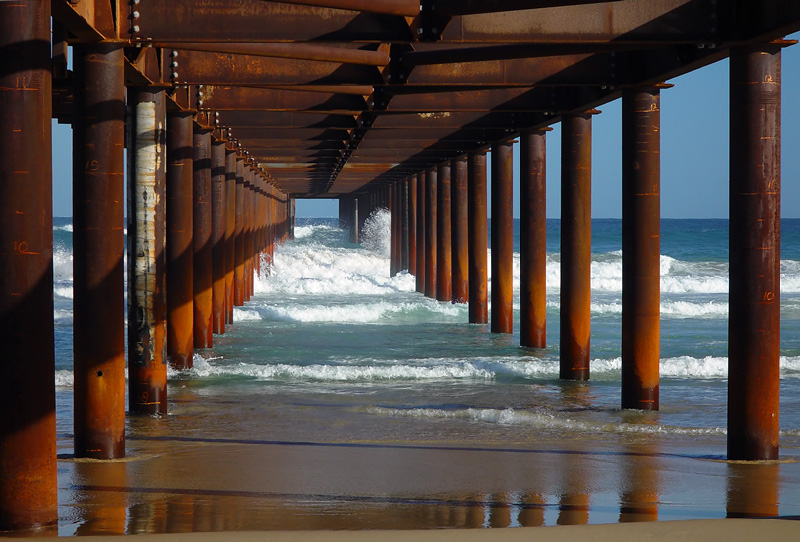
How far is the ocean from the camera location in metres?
5.63

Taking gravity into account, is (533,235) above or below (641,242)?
above

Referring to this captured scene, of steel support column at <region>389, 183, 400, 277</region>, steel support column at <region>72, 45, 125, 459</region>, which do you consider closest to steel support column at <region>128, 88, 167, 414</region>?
steel support column at <region>72, 45, 125, 459</region>

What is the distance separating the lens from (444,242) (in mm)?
23453

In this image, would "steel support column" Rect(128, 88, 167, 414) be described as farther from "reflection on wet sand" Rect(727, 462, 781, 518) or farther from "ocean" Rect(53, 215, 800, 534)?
"reflection on wet sand" Rect(727, 462, 781, 518)

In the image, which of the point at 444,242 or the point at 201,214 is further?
the point at 444,242

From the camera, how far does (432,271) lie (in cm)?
2598

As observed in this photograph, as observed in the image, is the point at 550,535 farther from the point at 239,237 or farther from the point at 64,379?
the point at 239,237

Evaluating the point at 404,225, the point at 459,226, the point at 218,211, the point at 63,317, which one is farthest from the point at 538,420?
the point at 404,225

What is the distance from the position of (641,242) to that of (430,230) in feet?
54.0

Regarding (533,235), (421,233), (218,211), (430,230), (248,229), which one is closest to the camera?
(533,235)

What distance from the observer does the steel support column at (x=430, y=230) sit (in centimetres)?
2580

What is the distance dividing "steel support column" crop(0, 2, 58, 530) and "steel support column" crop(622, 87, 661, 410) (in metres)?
5.69

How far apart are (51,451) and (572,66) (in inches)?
256

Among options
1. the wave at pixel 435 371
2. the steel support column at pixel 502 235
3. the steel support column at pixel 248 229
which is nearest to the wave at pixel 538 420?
the wave at pixel 435 371
